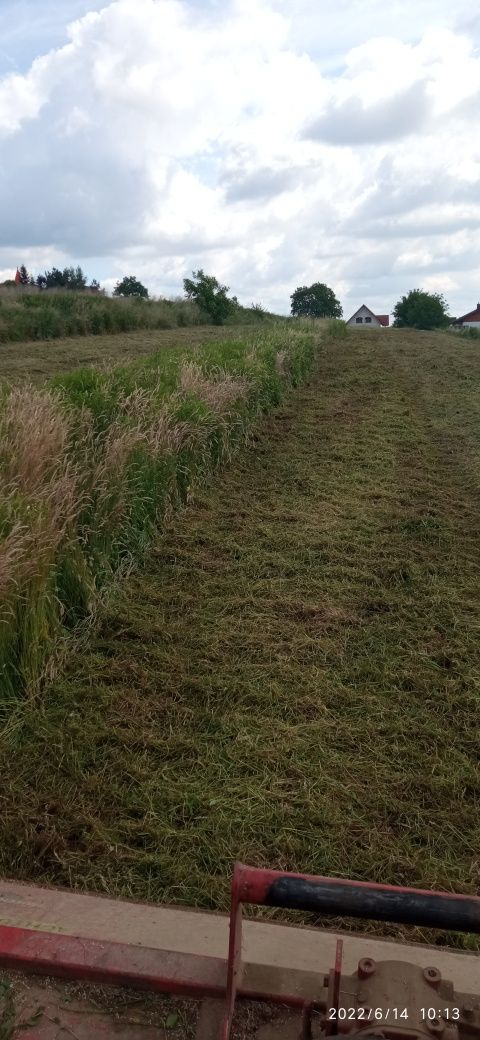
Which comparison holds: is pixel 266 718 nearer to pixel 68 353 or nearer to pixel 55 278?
pixel 68 353

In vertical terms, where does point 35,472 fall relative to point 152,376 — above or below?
below

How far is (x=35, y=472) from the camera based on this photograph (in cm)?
448

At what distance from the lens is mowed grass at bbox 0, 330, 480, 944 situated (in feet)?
8.80

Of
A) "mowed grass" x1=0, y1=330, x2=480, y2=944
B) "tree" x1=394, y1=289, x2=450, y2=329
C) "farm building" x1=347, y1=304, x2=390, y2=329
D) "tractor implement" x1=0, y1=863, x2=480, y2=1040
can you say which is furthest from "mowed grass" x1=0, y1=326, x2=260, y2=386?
"farm building" x1=347, y1=304, x2=390, y2=329

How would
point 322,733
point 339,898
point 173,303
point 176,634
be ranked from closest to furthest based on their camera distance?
point 339,898 < point 322,733 < point 176,634 < point 173,303

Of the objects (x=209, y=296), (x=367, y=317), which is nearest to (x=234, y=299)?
(x=209, y=296)

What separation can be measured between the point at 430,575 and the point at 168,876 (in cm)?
296

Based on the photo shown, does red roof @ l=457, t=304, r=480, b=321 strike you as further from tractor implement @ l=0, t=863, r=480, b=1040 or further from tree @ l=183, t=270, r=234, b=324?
tractor implement @ l=0, t=863, r=480, b=1040

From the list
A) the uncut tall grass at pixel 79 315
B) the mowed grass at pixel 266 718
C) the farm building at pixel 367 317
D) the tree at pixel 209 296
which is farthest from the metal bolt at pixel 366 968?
the farm building at pixel 367 317

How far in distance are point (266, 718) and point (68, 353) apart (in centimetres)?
1394

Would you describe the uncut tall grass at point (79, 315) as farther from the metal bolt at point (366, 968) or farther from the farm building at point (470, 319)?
the farm building at point (470, 319)

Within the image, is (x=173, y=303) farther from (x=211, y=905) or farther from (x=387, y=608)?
(x=211, y=905)

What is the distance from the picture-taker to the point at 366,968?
5.97 feet

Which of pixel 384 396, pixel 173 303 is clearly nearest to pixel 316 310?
pixel 173 303
